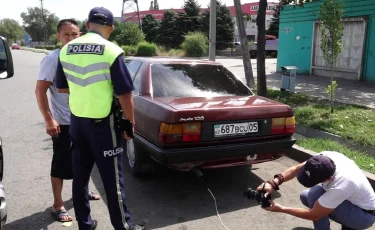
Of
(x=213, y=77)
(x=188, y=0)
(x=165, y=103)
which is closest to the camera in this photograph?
(x=165, y=103)

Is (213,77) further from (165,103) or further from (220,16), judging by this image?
(220,16)

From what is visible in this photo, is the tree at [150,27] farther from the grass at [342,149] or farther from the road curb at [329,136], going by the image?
the grass at [342,149]

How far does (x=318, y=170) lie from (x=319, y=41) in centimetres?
1300

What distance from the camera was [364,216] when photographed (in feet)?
8.87

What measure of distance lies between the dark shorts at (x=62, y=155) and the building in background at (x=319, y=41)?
11.6 metres

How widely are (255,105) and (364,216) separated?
5.13ft

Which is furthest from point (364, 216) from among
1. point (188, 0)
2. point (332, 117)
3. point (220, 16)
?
point (188, 0)

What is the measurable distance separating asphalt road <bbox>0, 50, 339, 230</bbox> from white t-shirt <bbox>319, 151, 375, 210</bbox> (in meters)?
0.70

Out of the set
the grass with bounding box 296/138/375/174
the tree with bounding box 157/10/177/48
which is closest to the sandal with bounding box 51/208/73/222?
the grass with bounding box 296/138/375/174

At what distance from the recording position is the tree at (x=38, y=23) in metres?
97.5

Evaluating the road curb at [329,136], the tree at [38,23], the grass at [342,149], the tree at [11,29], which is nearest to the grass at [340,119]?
the road curb at [329,136]

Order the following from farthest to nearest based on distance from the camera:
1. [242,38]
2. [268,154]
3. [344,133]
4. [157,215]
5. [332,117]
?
[242,38] → [332,117] → [344,133] → [268,154] → [157,215]

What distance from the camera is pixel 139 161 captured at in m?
4.10

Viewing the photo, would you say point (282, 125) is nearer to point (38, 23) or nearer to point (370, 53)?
point (370, 53)
